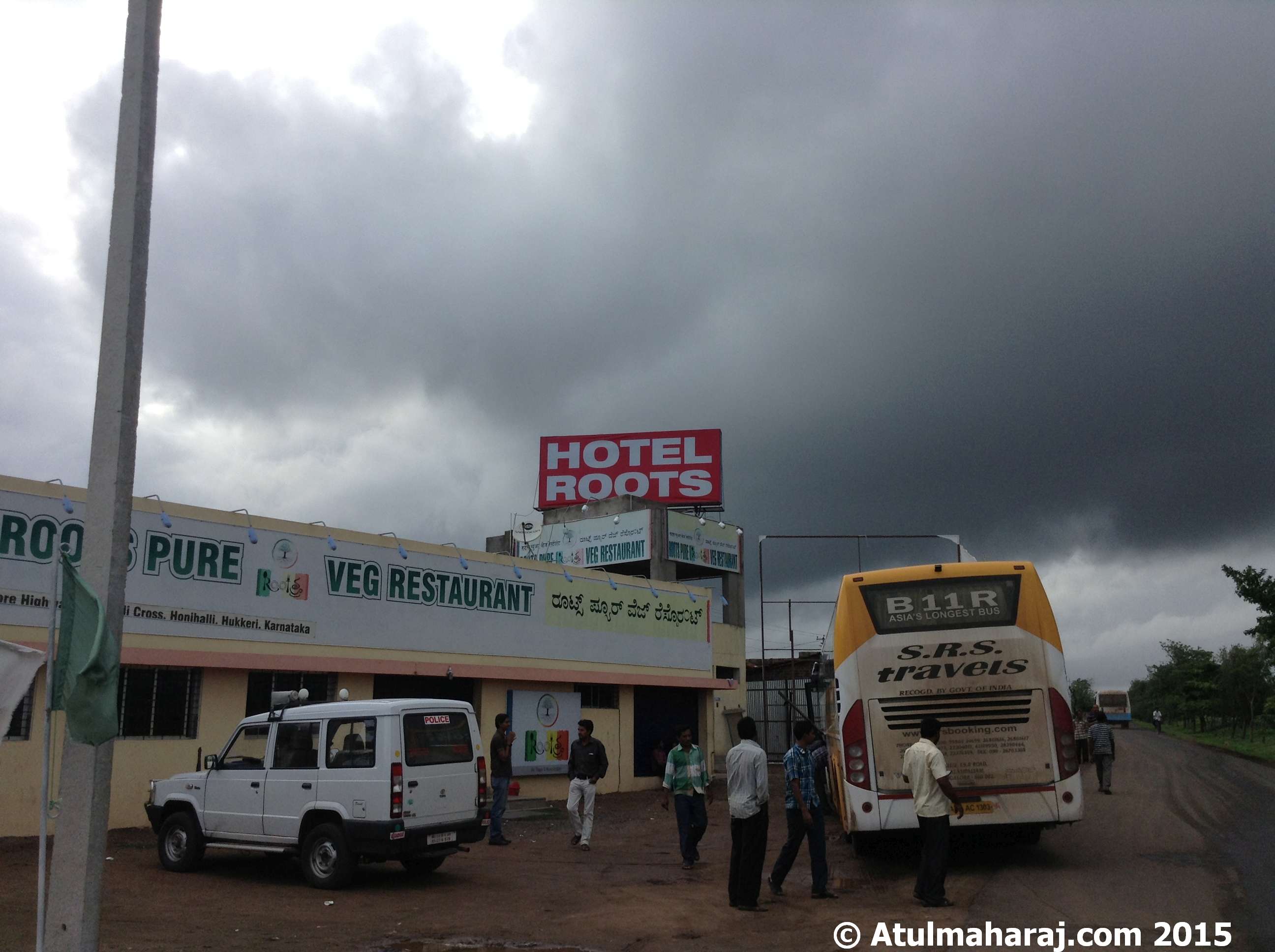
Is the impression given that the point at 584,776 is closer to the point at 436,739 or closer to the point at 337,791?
the point at 436,739

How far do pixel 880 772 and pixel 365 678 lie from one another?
1157 centimetres

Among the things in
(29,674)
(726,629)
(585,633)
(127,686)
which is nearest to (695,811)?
(29,674)

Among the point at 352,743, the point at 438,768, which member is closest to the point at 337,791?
the point at 352,743

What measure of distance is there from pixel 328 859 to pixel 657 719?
1711 cm

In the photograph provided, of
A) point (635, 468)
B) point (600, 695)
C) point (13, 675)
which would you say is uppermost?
point (635, 468)

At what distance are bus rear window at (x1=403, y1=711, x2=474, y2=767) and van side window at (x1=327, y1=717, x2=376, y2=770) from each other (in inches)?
13.9

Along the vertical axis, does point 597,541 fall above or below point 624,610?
above

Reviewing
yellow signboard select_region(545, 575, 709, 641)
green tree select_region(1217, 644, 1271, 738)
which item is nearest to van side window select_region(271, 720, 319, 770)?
yellow signboard select_region(545, 575, 709, 641)

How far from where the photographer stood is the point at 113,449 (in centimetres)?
639

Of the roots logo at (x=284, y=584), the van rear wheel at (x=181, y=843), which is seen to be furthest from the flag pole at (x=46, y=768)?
the roots logo at (x=284, y=584)

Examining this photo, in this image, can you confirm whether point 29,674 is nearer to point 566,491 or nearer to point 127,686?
point 127,686

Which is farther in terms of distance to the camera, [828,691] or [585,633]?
[585,633]

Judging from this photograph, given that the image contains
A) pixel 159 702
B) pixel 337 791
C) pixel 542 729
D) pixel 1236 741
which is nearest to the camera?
pixel 337 791

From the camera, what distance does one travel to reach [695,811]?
12.9 meters
